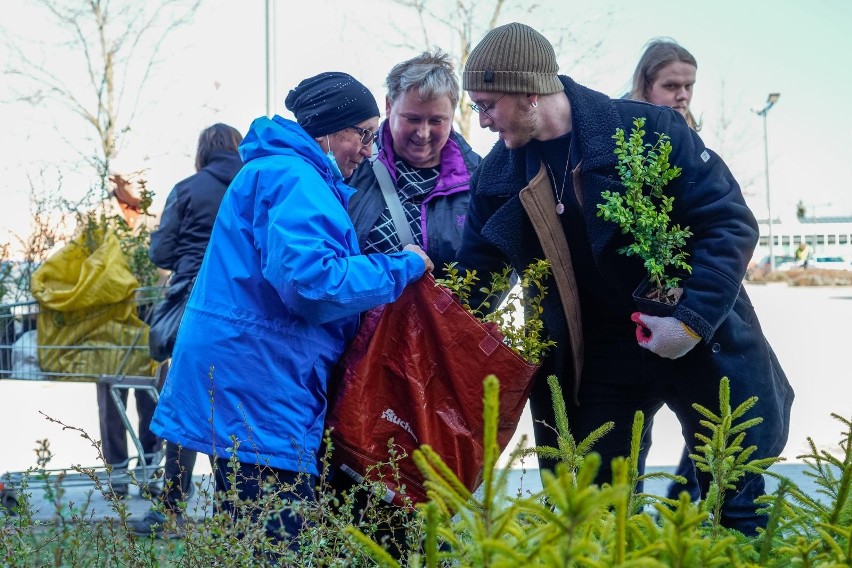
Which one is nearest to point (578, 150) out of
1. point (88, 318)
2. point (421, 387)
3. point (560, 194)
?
point (560, 194)

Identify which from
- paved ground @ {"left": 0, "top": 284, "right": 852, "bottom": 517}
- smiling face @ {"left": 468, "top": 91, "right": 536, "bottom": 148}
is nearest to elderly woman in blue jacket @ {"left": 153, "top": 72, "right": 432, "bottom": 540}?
smiling face @ {"left": 468, "top": 91, "right": 536, "bottom": 148}

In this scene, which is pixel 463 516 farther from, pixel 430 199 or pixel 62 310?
pixel 62 310

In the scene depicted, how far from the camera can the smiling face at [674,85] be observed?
13.7 ft

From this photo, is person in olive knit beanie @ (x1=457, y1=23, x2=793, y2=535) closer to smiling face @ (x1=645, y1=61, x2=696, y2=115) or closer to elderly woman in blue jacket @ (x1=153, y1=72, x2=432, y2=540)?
elderly woman in blue jacket @ (x1=153, y1=72, x2=432, y2=540)

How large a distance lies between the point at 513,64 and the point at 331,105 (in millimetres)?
552

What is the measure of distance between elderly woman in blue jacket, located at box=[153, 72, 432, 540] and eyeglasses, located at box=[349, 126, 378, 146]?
16 cm

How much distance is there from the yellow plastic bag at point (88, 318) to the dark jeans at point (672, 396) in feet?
9.07

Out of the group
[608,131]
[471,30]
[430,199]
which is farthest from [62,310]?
[471,30]

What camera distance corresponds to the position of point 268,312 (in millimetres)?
2768

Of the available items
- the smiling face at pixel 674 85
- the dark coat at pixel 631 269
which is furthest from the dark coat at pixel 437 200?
the smiling face at pixel 674 85

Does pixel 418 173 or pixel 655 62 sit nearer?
pixel 418 173

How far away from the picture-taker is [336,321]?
2.90 metres

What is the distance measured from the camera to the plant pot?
265 cm

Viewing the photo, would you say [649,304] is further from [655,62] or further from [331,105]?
[655,62]
